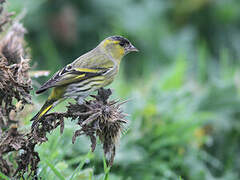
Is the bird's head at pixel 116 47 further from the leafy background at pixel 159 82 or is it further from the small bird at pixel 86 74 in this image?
the leafy background at pixel 159 82

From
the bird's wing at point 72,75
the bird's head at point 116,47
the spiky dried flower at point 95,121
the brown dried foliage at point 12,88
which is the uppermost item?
the bird's head at point 116,47

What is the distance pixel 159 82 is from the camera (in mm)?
5578

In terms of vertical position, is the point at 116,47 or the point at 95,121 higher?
the point at 116,47

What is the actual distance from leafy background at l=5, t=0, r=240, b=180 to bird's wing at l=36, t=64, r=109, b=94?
1.01 ft

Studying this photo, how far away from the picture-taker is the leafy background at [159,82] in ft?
14.1

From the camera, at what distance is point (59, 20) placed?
758cm

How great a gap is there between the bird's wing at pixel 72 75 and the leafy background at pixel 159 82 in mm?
309

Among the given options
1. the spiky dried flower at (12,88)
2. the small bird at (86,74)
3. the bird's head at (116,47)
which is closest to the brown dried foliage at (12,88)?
the spiky dried flower at (12,88)

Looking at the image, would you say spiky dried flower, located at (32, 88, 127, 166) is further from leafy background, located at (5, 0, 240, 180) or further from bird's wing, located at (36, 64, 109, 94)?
bird's wing, located at (36, 64, 109, 94)

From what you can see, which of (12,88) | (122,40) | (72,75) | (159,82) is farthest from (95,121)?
(159,82)

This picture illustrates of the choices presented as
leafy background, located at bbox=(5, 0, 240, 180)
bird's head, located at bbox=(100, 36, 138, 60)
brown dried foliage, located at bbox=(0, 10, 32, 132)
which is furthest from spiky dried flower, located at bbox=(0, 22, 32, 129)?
bird's head, located at bbox=(100, 36, 138, 60)

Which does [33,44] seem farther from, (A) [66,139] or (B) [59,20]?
(A) [66,139]

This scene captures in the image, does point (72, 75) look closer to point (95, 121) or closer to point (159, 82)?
point (95, 121)

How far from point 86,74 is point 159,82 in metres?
2.41
